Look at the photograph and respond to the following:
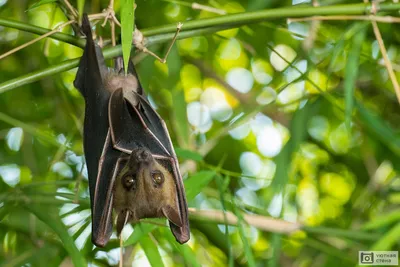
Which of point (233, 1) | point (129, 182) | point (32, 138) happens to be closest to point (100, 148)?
point (129, 182)

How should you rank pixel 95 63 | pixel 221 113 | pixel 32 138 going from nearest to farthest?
pixel 95 63, pixel 32 138, pixel 221 113

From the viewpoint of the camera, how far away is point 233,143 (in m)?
5.88

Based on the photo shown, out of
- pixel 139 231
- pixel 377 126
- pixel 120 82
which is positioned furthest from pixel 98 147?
pixel 377 126

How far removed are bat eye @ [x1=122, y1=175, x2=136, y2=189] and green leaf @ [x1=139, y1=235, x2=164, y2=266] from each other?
262 millimetres

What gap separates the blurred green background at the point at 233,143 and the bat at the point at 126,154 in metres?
0.16

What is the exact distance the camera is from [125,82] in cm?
346

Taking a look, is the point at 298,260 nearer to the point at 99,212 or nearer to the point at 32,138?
the point at 32,138

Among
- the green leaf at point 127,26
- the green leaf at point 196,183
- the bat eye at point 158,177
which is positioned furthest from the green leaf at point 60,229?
the green leaf at point 127,26

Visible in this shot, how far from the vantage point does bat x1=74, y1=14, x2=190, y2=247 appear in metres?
3.39

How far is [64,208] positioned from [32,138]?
24.0 inches

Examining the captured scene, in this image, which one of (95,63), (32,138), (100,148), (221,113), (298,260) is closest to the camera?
(95,63)

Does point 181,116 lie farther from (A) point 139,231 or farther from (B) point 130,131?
(A) point 139,231

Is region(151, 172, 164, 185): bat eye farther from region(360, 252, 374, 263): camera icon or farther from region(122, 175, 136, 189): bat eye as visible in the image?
region(360, 252, 374, 263): camera icon

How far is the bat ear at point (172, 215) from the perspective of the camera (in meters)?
3.44
